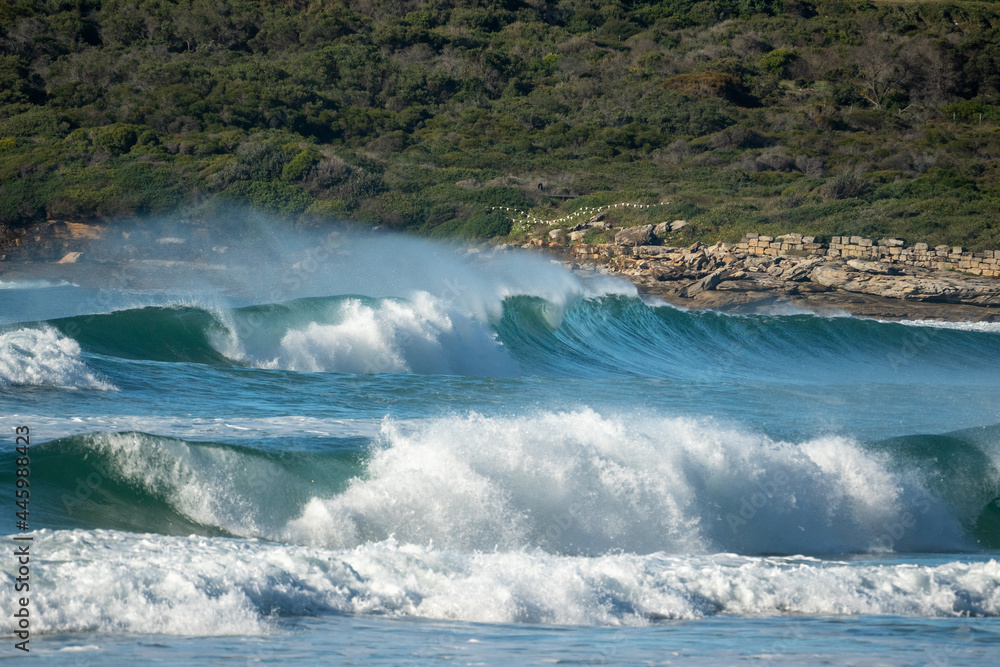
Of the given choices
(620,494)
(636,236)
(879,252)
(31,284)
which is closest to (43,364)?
(620,494)

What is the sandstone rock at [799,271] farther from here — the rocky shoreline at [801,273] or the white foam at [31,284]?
the white foam at [31,284]

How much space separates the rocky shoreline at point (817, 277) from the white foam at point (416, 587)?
76.2ft

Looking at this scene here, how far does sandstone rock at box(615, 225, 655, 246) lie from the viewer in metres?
32.8

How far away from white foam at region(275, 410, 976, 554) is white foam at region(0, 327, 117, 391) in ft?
16.4

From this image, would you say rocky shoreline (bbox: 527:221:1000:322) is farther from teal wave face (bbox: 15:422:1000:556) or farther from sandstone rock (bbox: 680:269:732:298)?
teal wave face (bbox: 15:422:1000:556)

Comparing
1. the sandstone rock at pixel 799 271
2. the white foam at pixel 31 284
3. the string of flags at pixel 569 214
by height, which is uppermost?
the string of flags at pixel 569 214

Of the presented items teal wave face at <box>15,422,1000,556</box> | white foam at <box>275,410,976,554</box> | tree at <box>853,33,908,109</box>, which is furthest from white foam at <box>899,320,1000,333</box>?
tree at <box>853,33,908,109</box>

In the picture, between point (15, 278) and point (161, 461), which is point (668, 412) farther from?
point (15, 278)

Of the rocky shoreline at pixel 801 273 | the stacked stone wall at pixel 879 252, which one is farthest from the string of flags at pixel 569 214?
the stacked stone wall at pixel 879 252

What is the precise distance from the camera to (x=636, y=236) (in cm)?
3300

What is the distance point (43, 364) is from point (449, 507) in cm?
648

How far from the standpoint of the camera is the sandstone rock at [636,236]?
32781mm

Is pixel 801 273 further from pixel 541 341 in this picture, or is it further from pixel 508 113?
pixel 508 113

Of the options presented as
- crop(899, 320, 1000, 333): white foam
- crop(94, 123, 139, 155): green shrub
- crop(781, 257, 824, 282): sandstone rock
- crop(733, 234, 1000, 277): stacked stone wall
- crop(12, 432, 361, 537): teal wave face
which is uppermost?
crop(94, 123, 139, 155): green shrub
